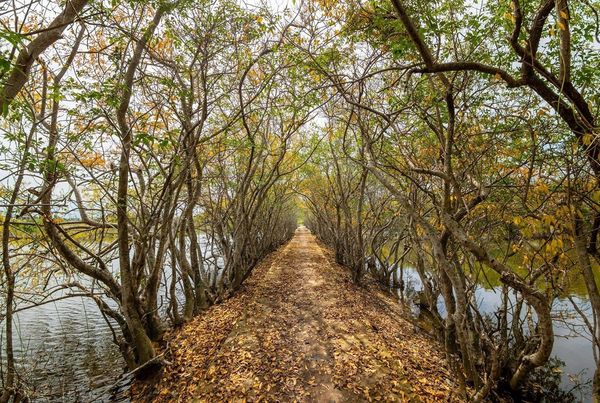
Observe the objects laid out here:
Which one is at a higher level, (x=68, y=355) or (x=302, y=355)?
(x=302, y=355)

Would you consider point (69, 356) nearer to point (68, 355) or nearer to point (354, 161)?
point (68, 355)

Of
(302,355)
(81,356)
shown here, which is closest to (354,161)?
(302,355)

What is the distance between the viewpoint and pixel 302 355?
267 inches

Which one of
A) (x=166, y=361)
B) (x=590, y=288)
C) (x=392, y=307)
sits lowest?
(x=392, y=307)

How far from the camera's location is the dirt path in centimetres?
550

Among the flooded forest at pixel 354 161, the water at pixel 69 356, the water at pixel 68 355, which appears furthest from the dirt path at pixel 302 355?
the water at pixel 68 355

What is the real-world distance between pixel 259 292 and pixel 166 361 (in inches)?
234

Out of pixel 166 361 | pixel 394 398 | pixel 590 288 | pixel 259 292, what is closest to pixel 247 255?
pixel 259 292

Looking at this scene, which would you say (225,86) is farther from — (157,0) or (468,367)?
(468,367)

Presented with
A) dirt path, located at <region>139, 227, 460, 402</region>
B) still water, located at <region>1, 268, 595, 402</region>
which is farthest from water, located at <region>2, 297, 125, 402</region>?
dirt path, located at <region>139, 227, 460, 402</region>

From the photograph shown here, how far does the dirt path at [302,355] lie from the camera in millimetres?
5496

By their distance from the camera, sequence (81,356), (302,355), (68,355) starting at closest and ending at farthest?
1. (302,355)
2. (81,356)
3. (68,355)

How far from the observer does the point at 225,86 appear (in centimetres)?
839

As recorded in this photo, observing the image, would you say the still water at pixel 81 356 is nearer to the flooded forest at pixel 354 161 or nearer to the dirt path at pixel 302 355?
the flooded forest at pixel 354 161
